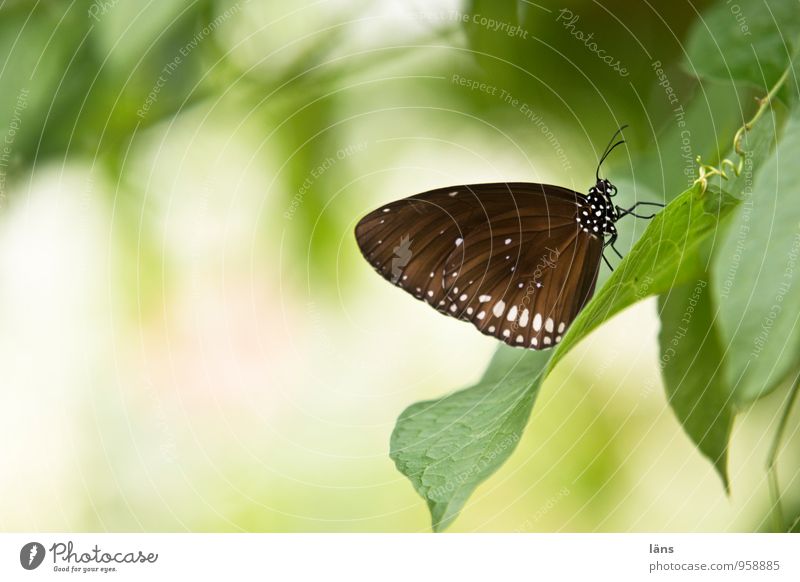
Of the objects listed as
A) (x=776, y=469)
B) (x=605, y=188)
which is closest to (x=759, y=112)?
(x=605, y=188)

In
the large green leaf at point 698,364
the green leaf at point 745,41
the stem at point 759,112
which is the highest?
the green leaf at point 745,41

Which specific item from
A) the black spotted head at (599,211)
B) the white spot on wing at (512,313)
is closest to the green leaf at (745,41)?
the black spotted head at (599,211)

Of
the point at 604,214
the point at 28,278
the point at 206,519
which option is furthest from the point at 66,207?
the point at 604,214

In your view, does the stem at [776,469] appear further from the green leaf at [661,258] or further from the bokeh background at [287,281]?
the green leaf at [661,258]

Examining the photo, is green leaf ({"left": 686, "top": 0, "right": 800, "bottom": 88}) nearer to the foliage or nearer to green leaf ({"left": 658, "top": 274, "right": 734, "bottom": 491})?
the foliage

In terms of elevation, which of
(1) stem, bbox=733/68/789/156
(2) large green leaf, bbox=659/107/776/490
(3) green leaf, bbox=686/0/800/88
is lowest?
(2) large green leaf, bbox=659/107/776/490

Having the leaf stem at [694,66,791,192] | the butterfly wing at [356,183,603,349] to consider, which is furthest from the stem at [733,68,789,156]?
the butterfly wing at [356,183,603,349]

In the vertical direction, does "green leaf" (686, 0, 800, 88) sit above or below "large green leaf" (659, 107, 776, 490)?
above
